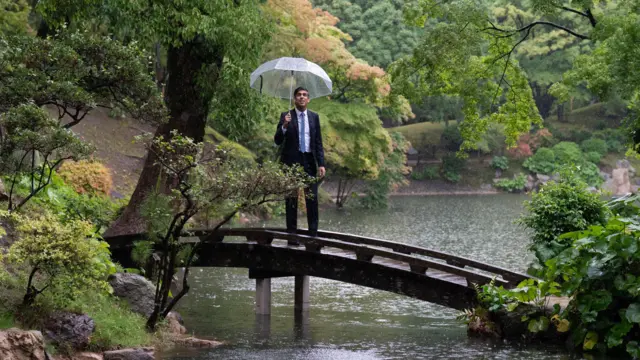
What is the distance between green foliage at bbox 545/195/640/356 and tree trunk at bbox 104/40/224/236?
6.39 meters

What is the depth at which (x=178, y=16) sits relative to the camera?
1293cm

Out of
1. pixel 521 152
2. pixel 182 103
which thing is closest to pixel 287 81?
pixel 182 103

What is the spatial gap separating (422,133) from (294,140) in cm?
4376

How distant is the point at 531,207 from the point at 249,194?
13.7 feet

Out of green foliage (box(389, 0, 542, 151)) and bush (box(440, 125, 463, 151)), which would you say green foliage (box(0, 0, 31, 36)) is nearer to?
green foliage (box(389, 0, 542, 151))

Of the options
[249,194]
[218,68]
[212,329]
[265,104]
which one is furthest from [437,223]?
[249,194]

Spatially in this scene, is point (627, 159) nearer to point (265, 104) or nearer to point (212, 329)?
point (265, 104)

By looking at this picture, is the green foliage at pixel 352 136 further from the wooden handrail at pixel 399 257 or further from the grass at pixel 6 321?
the grass at pixel 6 321

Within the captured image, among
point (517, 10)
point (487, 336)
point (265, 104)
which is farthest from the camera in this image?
point (517, 10)

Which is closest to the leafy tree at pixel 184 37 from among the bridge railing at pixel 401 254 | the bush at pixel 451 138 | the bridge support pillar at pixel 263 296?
the bridge railing at pixel 401 254

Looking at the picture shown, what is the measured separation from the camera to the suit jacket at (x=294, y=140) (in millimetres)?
12336

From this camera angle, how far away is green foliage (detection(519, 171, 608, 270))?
38.1 feet

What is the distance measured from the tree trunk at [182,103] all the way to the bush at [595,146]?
Result: 4294cm

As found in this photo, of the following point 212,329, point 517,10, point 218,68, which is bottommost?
point 212,329
